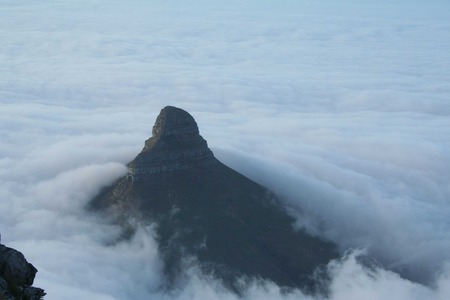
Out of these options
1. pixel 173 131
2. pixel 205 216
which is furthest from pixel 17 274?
pixel 173 131

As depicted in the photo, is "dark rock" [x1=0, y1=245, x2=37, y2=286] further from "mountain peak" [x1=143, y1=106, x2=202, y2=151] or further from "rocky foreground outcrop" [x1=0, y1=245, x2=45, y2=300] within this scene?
"mountain peak" [x1=143, y1=106, x2=202, y2=151]

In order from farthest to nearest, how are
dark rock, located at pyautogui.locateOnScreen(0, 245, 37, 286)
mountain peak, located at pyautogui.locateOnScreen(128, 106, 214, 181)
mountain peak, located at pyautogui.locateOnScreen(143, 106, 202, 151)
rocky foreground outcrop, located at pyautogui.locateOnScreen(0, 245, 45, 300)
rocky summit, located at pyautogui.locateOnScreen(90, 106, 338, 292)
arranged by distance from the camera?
mountain peak, located at pyautogui.locateOnScreen(143, 106, 202, 151) < mountain peak, located at pyautogui.locateOnScreen(128, 106, 214, 181) < rocky summit, located at pyautogui.locateOnScreen(90, 106, 338, 292) < dark rock, located at pyautogui.locateOnScreen(0, 245, 37, 286) < rocky foreground outcrop, located at pyautogui.locateOnScreen(0, 245, 45, 300)

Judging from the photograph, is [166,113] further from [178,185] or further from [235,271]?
[235,271]

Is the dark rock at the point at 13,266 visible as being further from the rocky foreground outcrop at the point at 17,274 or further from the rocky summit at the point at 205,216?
the rocky summit at the point at 205,216

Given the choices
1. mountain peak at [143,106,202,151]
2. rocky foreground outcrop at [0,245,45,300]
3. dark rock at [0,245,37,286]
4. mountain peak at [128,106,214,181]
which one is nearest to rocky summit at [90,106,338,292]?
mountain peak at [143,106,202,151]

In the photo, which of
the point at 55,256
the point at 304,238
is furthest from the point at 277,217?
the point at 55,256

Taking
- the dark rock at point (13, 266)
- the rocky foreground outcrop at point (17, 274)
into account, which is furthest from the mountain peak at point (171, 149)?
the dark rock at point (13, 266)
